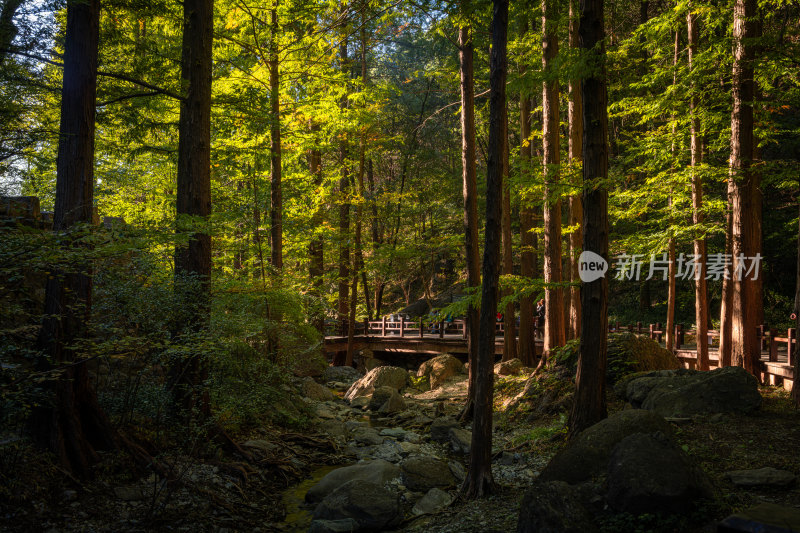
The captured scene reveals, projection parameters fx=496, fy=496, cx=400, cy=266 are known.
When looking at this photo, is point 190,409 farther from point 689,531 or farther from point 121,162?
point 121,162

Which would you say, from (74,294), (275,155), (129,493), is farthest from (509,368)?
(74,294)

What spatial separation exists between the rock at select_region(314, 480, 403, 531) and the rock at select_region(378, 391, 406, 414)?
276 inches

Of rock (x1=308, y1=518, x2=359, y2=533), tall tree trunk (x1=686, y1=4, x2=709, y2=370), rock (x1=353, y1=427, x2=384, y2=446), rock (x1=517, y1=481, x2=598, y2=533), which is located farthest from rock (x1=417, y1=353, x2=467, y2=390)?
rock (x1=517, y1=481, x2=598, y2=533)

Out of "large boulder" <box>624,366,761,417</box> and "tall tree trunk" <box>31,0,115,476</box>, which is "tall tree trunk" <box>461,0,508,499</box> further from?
"tall tree trunk" <box>31,0,115,476</box>

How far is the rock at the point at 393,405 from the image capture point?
1374 centimetres

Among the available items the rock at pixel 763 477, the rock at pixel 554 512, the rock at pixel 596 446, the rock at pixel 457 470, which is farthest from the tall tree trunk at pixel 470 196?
the rock at pixel 554 512

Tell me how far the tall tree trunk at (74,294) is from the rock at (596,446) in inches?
213

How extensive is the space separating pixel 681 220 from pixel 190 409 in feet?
37.9

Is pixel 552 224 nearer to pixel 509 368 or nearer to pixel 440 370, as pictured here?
pixel 509 368

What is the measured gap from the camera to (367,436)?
10961 mm

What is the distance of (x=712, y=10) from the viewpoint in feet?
32.7

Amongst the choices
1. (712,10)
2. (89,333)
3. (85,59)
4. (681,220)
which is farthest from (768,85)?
(89,333)

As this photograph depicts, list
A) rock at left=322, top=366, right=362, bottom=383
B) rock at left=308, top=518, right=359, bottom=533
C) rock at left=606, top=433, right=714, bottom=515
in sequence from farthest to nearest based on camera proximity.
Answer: rock at left=322, top=366, right=362, bottom=383, rock at left=308, top=518, right=359, bottom=533, rock at left=606, top=433, right=714, bottom=515

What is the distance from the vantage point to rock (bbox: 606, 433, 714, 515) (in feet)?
14.0
